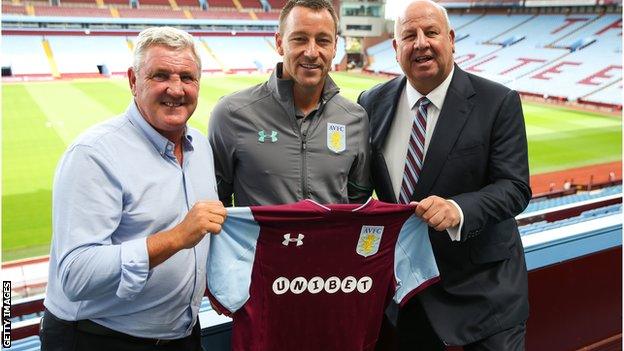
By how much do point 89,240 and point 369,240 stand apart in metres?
0.91

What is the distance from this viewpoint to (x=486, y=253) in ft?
6.49

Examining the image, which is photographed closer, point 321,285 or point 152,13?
point 321,285

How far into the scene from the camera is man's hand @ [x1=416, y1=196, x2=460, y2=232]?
1764mm

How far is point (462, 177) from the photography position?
6.37ft

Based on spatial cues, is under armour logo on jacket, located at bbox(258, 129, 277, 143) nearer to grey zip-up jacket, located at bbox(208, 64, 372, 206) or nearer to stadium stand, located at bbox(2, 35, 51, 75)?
grey zip-up jacket, located at bbox(208, 64, 372, 206)

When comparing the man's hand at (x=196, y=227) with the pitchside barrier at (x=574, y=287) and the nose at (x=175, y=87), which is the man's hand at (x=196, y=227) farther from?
the pitchside barrier at (x=574, y=287)

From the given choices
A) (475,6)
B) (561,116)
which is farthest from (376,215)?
(475,6)

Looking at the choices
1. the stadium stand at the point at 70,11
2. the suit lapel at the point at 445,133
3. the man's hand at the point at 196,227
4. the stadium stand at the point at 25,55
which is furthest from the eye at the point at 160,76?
the stadium stand at the point at 70,11

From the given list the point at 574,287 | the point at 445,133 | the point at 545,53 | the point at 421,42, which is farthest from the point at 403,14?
the point at 545,53

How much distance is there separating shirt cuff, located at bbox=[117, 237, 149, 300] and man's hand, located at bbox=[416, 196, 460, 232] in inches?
35.1

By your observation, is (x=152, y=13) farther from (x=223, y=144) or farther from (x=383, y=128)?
(x=383, y=128)

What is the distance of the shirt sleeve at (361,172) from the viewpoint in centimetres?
219

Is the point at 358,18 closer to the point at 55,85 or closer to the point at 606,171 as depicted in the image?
the point at 55,85

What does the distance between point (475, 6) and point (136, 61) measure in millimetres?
36349
